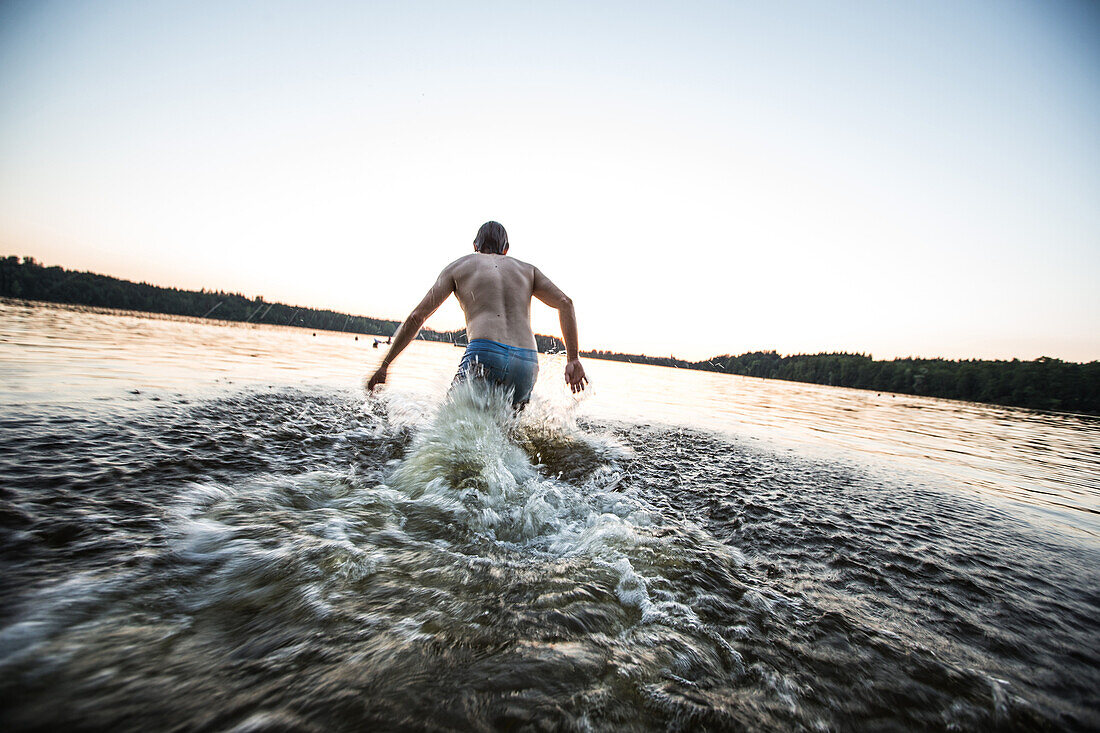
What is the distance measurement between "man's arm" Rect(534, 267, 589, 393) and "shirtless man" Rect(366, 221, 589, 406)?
171 millimetres

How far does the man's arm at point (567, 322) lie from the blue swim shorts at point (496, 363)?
1.97 feet

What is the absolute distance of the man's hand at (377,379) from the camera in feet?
15.3

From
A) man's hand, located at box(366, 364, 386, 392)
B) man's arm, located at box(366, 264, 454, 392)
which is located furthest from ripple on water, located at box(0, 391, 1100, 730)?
man's arm, located at box(366, 264, 454, 392)

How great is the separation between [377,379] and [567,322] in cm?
255

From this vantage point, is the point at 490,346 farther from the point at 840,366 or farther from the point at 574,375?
the point at 840,366

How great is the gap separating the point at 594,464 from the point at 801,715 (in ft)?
11.2

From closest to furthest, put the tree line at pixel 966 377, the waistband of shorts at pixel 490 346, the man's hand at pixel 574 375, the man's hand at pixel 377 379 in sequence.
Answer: the man's hand at pixel 377 379 < the waistband of shorts at pixel 490 346 < the man's hand at pixel 574 375 < the tree line at pixel 966 377

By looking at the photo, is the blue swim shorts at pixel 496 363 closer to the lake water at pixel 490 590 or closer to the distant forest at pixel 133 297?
the lake water at pixel 490 590

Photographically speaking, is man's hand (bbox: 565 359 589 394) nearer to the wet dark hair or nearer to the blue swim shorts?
the blue swim shorts

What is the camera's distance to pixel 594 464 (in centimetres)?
477

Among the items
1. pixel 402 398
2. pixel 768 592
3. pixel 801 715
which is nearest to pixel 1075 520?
pixel 768 592

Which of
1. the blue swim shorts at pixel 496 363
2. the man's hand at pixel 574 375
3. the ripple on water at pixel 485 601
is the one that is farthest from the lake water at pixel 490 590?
the man's hand at pixel 574 375

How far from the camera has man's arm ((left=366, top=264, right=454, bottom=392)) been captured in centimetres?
475

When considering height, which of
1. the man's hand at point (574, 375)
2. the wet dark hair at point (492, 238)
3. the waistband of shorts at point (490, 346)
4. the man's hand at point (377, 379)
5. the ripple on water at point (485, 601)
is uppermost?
the wet dark hair at point (492, 238)
